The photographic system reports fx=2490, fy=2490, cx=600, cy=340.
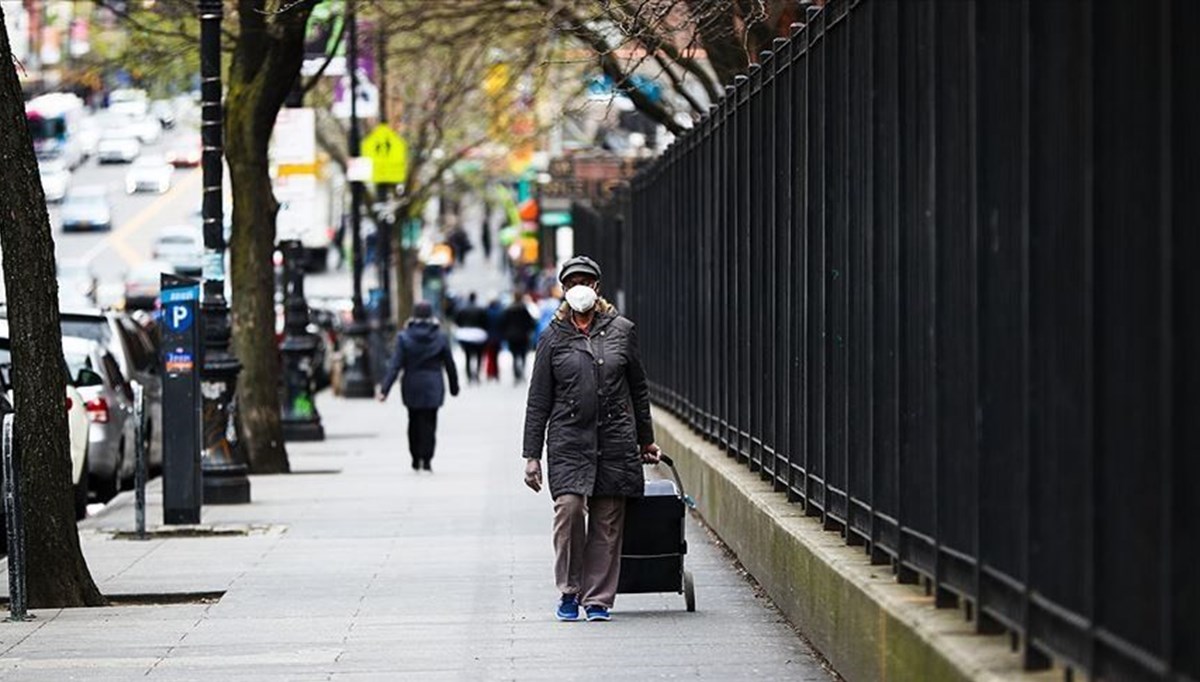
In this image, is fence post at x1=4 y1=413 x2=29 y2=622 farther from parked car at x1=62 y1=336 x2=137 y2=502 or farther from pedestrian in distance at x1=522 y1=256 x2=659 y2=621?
parked car at x1=62 y1=336 x2=137 y2=502

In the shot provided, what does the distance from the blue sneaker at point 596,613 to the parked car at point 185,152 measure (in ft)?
233

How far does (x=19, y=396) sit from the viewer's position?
13.2 meters

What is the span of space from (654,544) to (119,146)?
9172cm

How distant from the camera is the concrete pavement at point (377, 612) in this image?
10977mm

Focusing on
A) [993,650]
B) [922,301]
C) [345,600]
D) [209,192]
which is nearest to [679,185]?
[209,192]

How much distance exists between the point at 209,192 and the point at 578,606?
7.99 m

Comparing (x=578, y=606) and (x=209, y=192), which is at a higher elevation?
(x=209, y=192)

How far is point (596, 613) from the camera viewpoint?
40.9ft

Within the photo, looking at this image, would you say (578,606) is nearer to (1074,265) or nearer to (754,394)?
(754,394)

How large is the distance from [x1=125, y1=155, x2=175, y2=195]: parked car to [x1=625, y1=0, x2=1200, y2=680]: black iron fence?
8120 centimetres

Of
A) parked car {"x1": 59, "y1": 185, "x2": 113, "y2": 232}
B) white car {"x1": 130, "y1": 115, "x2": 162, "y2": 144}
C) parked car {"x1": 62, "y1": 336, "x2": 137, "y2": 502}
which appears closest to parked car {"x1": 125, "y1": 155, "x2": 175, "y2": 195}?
parked car {"x1": 59, "y1": 185, "x2": 113, "y2": 232}

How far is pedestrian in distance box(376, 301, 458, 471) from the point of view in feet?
80.9

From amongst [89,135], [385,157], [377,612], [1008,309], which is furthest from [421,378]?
[89,135]

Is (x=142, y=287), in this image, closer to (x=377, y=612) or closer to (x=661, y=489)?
(x=377, y=612)
